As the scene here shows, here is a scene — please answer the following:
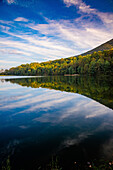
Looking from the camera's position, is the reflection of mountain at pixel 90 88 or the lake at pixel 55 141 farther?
the reflection of mountain at pixel 90 88

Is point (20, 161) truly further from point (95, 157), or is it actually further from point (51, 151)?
point (95, 157)

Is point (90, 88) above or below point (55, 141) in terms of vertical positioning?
above

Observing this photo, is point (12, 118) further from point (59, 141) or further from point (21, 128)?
point (59, 141)

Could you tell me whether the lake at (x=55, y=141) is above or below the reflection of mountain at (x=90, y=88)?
below

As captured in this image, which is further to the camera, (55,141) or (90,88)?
(90,88)

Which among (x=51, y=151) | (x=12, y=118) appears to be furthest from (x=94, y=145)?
(x=12, y=118)

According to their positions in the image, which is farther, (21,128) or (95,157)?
(21,128)

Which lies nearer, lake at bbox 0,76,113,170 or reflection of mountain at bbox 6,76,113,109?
lake at bbox 0,76,113,170

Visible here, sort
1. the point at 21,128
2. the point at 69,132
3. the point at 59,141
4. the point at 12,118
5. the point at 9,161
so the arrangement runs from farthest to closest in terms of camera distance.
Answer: the point at 12,118 < the point at 21,128 < the point at 69,132 < the point at 59,141 < the point at 9,161

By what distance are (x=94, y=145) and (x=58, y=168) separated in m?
1.91

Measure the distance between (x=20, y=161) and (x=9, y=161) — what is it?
0.38 meters

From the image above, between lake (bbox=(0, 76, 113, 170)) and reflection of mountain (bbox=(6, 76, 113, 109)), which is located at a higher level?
reflection of mountain (bbox=(6, 76, 113, 109))

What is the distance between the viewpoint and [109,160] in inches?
154

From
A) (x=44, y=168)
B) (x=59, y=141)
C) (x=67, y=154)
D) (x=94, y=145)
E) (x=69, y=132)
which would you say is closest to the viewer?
(x=44, y=168)
